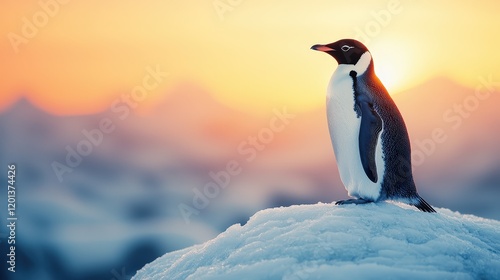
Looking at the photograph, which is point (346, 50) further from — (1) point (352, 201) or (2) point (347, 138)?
(1) point (352, 201)

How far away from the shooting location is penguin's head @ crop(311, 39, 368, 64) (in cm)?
418

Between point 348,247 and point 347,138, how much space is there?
3.57 ft

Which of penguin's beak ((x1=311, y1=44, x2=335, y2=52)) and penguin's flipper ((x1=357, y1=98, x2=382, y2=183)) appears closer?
penguin's flipper ((x1=357, y1=98, x2=382, y2=183))

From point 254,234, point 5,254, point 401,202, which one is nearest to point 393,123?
point 401,202

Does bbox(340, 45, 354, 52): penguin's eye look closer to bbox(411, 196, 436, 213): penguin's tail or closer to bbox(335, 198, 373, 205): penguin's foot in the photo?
bbox(335, 198, 373, 205): penguin's foot

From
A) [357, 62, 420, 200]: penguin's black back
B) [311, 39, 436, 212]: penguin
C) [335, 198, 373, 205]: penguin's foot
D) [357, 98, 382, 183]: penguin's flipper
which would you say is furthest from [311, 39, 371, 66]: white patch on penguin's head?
[335, 198, 373, 205]: penguin's foot

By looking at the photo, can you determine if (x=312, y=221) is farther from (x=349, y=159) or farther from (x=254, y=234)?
(x=349, y=159)

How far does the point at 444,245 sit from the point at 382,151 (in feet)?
2.94

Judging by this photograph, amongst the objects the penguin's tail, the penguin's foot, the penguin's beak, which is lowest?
the penguin's tail

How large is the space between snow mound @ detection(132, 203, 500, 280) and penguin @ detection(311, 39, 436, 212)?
6.6 inches

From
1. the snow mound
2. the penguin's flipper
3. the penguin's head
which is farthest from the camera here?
the penguin's head

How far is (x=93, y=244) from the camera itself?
53.7 ft

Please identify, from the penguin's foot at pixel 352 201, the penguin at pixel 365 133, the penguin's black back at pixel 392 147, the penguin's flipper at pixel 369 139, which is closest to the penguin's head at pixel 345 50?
the penguin at pixel 365 133

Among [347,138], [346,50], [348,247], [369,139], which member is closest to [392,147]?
[369,139]
